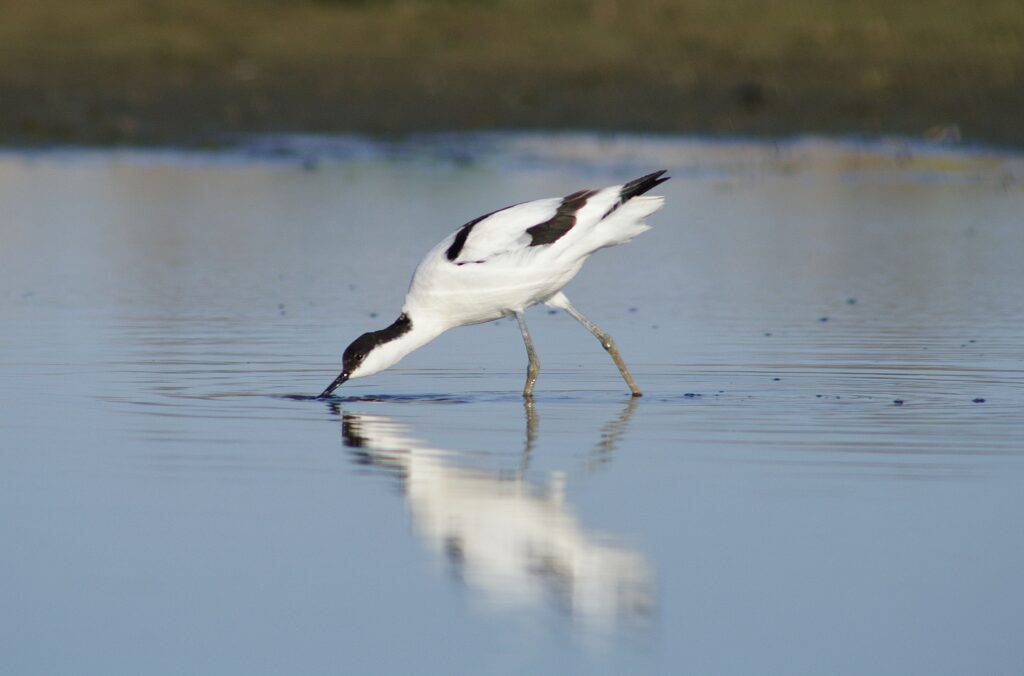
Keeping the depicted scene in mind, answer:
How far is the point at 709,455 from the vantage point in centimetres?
700

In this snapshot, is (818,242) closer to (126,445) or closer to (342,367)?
(342,367)

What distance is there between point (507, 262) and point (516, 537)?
119 inches

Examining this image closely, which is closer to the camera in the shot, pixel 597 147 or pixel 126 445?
pixel 126 445

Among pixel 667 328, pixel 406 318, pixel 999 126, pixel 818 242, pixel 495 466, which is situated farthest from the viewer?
pixel 999 126

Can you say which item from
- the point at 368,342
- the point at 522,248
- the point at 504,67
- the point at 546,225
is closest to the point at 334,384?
the point at 368,342

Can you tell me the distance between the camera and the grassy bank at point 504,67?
23.0 metres

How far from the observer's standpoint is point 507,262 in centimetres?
854

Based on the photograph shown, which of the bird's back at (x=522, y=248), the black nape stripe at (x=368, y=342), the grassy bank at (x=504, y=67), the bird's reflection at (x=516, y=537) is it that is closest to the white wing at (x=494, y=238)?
the bird's back at (x=522, y=248)

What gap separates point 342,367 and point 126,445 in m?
1.93

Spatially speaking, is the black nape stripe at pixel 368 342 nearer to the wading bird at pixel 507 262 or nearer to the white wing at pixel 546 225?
the wading bird at pixel 507 262

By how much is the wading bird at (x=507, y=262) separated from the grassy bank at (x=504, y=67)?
14.1 m

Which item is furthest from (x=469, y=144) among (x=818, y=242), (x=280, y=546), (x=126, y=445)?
(x=280, y=546)

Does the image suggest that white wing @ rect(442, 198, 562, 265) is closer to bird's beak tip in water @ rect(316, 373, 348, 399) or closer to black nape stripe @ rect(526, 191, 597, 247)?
black nape stripe @ rect(526, 191, 597, 247)

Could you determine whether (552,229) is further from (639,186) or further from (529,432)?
(529,432)
